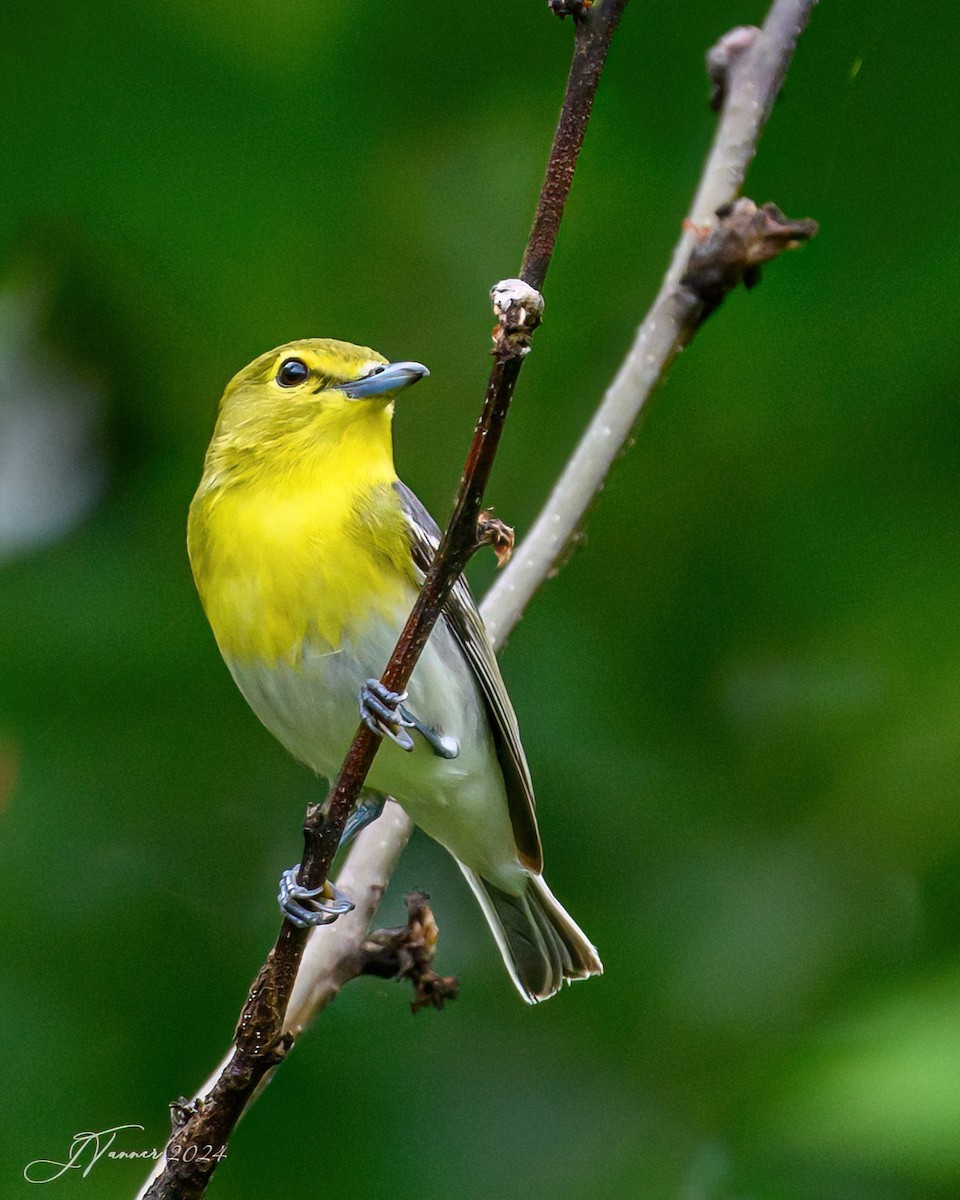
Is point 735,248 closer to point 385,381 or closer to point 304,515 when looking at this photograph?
point 385,381

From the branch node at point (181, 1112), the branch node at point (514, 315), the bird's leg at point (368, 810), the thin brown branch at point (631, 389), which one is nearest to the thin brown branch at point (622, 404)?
the thin brown branch at point (631, 389)

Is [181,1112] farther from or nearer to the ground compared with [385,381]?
nearer to the ground

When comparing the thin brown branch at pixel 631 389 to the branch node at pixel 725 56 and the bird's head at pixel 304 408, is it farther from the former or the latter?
the bird's head at pixel 304 408

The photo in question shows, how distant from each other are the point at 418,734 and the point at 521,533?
2.09ft

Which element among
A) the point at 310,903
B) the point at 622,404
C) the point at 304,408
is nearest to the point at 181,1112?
the point at 310,903

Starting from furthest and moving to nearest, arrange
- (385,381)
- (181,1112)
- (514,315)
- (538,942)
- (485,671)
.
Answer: (538,942), (485,671), (385,381), (181,1112), (514,315)

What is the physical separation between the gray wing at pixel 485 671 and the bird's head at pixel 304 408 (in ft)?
0.68

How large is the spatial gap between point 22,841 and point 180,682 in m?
0.51

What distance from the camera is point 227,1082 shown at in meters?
1.88

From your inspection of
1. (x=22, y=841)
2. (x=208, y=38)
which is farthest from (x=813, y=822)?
(x=208, y=38)

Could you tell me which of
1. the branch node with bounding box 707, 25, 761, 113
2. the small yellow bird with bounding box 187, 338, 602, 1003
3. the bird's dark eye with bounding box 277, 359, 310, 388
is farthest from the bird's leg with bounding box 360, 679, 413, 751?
the branch node with bounding box 707, 25, 761, 113

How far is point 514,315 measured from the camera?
1.44 metres

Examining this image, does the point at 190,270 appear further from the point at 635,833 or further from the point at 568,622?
the point at 635,833

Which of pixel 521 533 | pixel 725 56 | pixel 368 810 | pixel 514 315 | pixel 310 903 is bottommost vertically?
pixel 368 810
